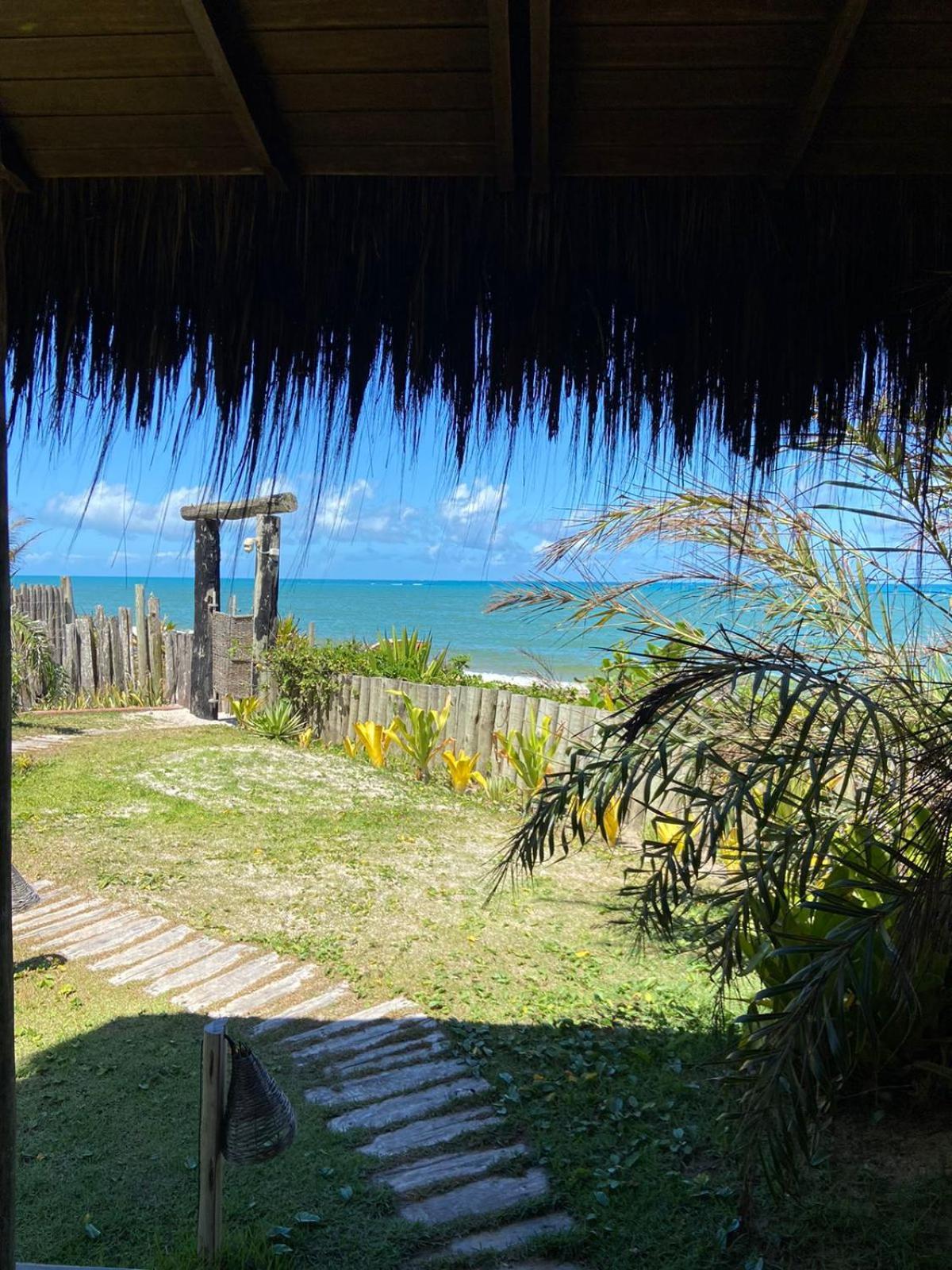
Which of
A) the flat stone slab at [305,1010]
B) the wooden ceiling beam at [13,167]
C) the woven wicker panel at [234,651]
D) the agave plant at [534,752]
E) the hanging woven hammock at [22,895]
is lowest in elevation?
the flat stone slab at [305,1010]

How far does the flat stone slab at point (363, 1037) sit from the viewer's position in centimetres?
315

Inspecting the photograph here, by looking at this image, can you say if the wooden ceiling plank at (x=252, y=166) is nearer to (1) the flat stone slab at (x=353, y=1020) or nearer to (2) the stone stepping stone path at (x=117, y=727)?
(1) the flat stone slab at (x=353, y=1020)

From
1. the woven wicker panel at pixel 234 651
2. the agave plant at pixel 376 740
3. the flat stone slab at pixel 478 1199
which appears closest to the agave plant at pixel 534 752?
the agave plant at pixel 376 740

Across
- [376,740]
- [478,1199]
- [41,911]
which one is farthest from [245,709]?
[478,1199]

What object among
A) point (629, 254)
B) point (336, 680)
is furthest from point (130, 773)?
point (629, 254)

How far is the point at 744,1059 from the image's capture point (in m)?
1.67

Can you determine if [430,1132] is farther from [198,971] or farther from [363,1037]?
[198,971]

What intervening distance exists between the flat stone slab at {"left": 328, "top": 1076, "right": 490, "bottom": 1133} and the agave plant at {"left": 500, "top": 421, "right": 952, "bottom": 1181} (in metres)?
0.75

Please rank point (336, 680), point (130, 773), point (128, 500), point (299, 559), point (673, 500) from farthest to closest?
1. point (336, 680)
2. point (130, 773)
3. point (673, 500)
4. point (128, 500)
5. point (299, 559)

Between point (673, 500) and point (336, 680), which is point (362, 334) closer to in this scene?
point (673, 500)

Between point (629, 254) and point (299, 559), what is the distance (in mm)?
752

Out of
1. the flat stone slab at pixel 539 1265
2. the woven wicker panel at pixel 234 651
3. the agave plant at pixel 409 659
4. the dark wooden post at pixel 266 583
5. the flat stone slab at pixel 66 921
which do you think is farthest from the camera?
the woven wicker panel at pixel 234 651

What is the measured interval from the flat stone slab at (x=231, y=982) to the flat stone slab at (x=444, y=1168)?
3.97ft

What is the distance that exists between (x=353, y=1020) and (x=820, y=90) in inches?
119
